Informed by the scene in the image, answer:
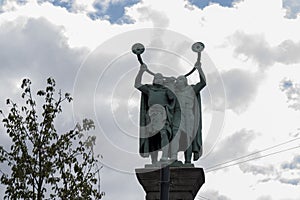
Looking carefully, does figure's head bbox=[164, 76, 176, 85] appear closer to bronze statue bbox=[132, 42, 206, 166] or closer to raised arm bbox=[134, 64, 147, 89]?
bronze statue bbox=[132, 42, 206, 166]

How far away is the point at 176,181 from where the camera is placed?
1148 centimetres

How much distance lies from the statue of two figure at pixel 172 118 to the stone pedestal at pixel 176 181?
220 millimetres

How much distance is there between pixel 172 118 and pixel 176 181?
1213 millimetres

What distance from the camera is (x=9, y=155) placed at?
1759 centimetres

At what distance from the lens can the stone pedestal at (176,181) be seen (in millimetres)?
11469

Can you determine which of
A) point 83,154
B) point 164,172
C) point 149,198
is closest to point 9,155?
point 83,154

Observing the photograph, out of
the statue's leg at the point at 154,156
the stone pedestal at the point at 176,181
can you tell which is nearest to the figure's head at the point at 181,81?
the statue's leg at the point at 154,156

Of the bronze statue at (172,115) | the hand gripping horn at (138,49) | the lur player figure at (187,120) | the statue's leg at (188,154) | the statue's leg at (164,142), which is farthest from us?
the statue's leg at (188,154)

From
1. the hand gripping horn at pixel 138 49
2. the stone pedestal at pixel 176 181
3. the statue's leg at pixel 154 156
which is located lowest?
the stone pedestal at pixel 176 181

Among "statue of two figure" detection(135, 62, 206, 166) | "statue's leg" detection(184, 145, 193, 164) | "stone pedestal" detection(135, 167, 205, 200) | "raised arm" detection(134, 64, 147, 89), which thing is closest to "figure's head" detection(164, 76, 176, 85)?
"statue of two figure" detection(135, 62, 206, 166)

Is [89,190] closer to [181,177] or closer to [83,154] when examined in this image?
[83,154]

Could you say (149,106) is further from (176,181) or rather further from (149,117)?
(176,181)

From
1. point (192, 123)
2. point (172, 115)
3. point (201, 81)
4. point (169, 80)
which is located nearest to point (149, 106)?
point (172, 115)

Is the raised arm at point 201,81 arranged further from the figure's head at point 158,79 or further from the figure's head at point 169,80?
the figure's head at point 158,79
